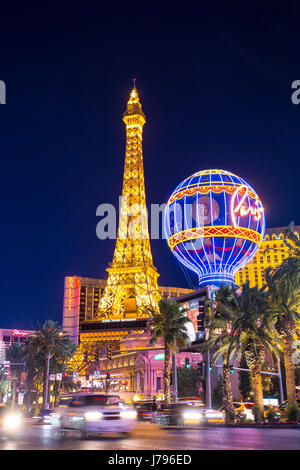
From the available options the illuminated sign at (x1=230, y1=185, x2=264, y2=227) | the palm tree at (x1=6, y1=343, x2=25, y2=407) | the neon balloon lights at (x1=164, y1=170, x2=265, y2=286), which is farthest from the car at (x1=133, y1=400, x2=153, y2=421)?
the palm tree at (x1=6, y1=343, x2=25, y2=407)

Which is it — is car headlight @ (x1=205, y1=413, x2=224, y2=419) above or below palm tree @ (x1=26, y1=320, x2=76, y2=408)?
below

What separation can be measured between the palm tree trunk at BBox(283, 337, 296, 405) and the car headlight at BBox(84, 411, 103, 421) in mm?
18232

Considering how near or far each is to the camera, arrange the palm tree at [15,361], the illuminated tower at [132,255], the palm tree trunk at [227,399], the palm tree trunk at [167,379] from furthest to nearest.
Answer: the illuminated tower at [132,255] < the palm tree at [15,361] < the palm tree trunk at [167,379] < the palm tree trunk at [227,399]

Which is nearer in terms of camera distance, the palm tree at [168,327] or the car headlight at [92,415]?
the car headlight at [92,415]

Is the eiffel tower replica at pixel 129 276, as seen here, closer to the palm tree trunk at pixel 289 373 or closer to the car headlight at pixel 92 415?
the palm tree trunk at pixel 289 373

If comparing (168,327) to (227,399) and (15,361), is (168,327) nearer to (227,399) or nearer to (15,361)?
(227,399)

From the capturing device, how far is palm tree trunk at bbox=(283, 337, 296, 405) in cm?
3164

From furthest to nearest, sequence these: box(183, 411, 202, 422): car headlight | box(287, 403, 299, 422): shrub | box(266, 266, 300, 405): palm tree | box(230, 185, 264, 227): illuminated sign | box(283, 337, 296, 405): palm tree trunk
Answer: box(230, 185, 264, 227): illuminated sign < box(283, 337, 296, 405): palm tree trunk < box(266, 266, 300, 405): palm tree < box(287, 403, 299, 422): shrub < box(183, 411, 202, 422): car headlight

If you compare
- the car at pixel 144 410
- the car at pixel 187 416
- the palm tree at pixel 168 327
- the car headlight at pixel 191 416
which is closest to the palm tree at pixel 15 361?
the palm tree at pixel 168 327

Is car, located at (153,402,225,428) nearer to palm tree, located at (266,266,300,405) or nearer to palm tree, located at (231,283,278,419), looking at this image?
palm tree, located at (231,283,278,419)

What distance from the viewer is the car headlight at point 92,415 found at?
55.7ft

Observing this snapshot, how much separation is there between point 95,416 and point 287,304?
1851 centimetres

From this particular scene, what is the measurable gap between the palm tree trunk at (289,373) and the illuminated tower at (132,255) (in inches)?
2917

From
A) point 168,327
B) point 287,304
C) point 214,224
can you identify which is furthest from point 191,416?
point 214,224
